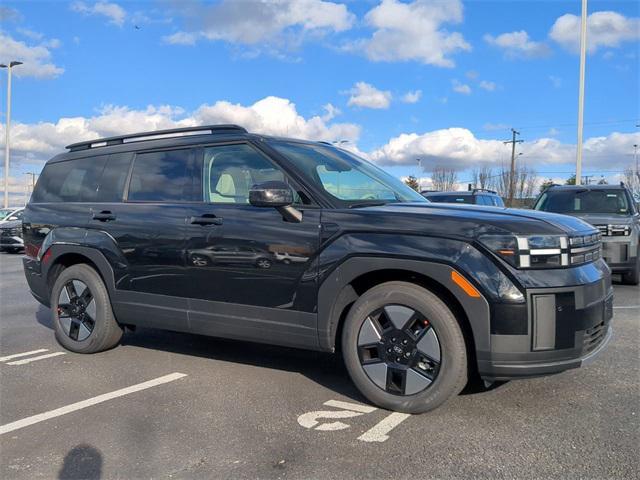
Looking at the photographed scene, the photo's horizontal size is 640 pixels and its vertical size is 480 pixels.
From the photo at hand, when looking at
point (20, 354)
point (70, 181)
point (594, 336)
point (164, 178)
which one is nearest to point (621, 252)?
point (594, 336)

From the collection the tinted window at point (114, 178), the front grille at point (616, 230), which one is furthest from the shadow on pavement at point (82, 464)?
the front grille at point (616, 230)

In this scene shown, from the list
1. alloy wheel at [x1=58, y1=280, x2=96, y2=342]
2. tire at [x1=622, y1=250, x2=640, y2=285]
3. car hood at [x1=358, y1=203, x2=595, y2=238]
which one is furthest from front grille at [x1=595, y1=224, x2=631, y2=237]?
alloy wheel at [x1=58, y1=280, x2=96, y2=342]

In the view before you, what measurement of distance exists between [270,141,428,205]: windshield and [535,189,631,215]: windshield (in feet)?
20.7

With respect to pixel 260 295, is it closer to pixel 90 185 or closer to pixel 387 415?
pixel 387 415

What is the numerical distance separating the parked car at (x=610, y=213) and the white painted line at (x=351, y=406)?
6717 mm

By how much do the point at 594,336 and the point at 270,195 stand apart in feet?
7.45

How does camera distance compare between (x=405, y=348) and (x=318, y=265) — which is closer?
(x=405, y=348)

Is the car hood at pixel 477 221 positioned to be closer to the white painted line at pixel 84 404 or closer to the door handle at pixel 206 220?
the door handle at pixel 206 220

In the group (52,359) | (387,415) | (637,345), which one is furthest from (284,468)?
(637,345)

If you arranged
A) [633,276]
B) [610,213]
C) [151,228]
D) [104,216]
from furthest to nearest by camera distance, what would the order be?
[610,213], [633,276], [104,216], [151,228]

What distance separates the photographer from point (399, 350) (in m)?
3.69

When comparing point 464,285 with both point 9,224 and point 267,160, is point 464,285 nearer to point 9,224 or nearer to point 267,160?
point 267,160

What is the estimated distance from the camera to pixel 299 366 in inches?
196

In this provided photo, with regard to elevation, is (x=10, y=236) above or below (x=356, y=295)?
below
